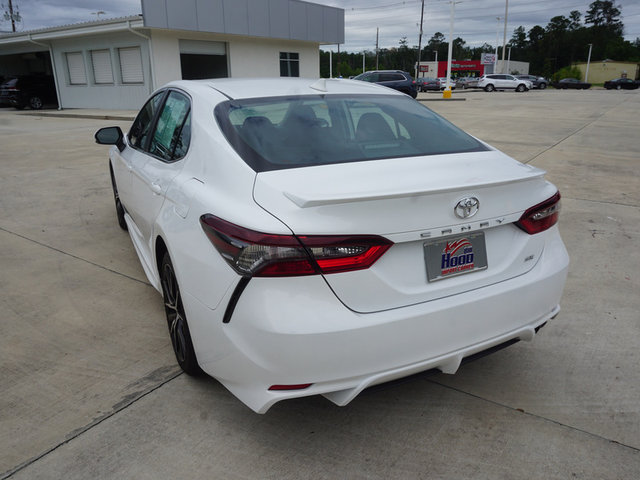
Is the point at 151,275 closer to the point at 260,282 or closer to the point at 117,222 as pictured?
the point at 260,282

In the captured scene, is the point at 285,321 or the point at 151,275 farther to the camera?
the point at 151,275

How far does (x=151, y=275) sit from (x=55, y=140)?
11.7 meters

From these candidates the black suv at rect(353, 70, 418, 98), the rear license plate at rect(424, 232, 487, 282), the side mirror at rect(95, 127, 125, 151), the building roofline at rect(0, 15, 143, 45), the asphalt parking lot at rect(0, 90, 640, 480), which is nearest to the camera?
the rear license plate at rect(424, 232, 487, 282)

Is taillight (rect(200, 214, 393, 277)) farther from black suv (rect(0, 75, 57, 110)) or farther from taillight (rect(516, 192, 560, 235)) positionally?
black suv (rect(0, 75, 57, 110))

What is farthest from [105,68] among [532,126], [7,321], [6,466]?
[6,466]

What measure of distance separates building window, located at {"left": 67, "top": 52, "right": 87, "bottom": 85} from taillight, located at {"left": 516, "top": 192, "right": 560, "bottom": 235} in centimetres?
2680

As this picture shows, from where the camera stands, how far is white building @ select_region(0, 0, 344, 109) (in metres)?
22.3

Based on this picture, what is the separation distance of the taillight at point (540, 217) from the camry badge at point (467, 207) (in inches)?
12.3

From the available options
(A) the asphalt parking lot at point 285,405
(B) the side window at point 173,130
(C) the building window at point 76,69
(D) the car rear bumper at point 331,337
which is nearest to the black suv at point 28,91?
(C) the building window at point 76,69

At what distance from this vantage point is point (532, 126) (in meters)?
15.3

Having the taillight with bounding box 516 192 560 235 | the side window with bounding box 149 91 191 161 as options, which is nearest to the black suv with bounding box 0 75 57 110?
the side window with bounding box 149 91 191 161

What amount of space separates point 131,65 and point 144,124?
21.7m

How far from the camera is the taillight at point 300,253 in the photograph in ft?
6.24

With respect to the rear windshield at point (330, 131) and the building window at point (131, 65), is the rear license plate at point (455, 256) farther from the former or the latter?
the building window at point (131, 65)
